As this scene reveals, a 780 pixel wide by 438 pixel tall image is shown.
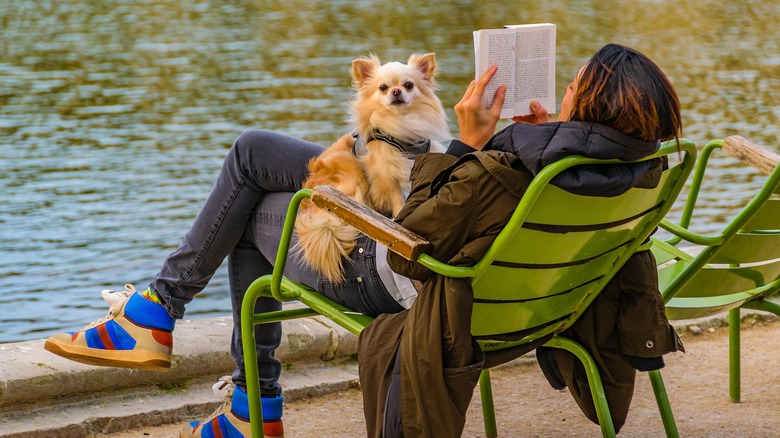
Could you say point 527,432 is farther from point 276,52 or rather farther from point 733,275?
point 276,52

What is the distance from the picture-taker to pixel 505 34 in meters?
2.62

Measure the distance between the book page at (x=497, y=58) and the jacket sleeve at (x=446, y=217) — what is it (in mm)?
371

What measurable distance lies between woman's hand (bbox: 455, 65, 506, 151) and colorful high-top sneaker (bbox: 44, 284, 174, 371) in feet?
3.56

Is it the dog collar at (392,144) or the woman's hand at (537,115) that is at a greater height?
the woman's hand at (537,115)

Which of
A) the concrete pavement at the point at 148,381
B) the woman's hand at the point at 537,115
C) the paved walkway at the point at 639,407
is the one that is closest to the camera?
the woman's hand at the point at 537,115

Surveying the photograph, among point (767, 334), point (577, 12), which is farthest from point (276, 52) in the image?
point (767, 334)

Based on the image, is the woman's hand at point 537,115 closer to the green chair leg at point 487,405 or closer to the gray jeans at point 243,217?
the gray jeans at point 243,217

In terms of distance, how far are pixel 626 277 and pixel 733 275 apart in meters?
0.63

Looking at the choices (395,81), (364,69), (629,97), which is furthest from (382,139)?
(629,97)

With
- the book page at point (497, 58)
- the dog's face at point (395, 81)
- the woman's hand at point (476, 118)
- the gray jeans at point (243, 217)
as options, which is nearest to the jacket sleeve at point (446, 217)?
the woman's hand at point (476, 118)

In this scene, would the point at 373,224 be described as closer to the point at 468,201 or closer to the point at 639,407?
the point at 468,201

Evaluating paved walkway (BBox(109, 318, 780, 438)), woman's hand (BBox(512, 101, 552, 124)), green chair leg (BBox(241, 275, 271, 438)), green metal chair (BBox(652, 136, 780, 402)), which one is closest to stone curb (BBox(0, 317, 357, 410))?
paved walkway (BBox(109, 318, 780, 438))

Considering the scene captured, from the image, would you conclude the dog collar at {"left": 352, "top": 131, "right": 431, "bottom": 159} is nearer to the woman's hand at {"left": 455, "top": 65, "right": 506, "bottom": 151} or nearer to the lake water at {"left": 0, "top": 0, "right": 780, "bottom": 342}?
the woman's hand at {"left": 455, "top": 65, "right": 506, "bottom": 151}

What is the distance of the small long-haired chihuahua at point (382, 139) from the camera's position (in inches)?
124
